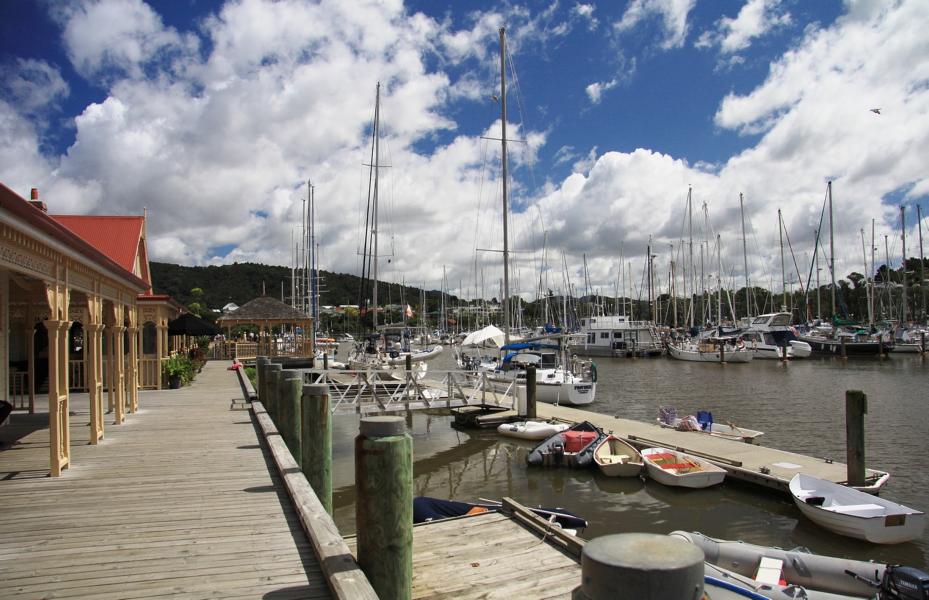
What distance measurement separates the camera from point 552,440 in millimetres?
17172

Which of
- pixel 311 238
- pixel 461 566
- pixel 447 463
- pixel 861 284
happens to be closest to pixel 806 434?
pixel 447 463

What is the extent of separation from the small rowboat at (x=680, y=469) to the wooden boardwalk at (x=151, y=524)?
919 cm

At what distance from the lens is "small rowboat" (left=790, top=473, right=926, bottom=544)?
1070 centimetres

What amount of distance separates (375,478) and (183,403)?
14826 millimetres

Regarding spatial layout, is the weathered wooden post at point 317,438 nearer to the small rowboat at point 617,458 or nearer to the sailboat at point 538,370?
the small rowboat at point 617,458

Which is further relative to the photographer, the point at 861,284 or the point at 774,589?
the point at 861,284

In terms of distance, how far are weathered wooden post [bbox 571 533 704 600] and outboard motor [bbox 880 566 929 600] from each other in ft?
22.8

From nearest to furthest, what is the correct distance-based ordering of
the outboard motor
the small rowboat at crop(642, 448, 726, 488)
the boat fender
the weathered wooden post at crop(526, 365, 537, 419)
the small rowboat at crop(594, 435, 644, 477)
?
the boat fender, the outboard motor, the small rowboat at crop(642, 448, 726, 488), the small rowboat at crop(594, 435, 644, 477), the weathered wooden post at crop(526, 365, 537, 419)

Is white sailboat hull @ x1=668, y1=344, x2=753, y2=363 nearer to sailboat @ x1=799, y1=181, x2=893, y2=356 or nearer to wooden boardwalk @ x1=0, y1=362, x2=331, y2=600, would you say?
sailboat @ x1=799, y1=181, x2=893, y2=356

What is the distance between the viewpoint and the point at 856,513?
10.9m

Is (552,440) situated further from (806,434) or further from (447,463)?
(806,434)

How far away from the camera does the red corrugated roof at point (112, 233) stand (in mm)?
19969

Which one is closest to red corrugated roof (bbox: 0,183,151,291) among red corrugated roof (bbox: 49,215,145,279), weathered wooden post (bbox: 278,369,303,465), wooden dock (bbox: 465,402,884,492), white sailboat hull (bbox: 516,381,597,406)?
weathered wooden post (bbox: 278,369,303,465)

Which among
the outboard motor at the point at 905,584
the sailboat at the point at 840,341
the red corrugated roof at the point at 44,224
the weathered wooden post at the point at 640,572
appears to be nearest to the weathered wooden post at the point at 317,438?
the red corrugated roof at the point at 44,224
